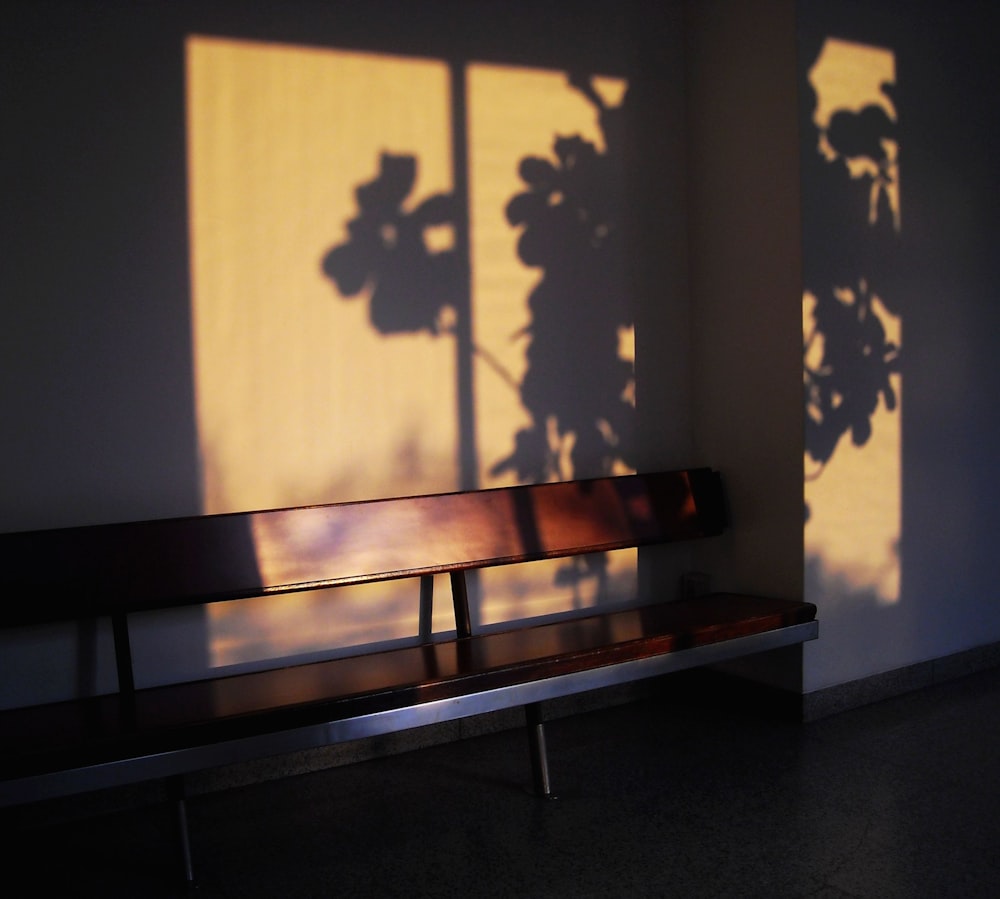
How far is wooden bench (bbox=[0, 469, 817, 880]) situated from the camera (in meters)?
2.08

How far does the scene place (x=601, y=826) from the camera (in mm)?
2480

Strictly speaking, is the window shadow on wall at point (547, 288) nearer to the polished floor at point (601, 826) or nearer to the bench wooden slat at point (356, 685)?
the bench wooden slat at point (356, 685)

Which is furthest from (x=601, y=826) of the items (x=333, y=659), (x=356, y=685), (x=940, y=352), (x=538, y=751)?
(x=940, y=352)

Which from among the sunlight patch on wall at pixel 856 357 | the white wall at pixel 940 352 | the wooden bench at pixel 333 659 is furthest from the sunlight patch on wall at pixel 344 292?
the white wall at pixel 940 352

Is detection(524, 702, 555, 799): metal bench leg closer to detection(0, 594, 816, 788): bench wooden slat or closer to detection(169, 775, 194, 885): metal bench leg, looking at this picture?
detection(0, 594, 816, 788): bench wooden slat

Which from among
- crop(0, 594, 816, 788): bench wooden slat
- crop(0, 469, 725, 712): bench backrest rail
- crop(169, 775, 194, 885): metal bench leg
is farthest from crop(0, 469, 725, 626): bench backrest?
crop(169, 775, 194, 885): metal bench leg

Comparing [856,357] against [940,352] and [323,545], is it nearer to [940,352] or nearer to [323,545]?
[940,352]

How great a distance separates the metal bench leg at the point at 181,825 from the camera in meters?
2.25

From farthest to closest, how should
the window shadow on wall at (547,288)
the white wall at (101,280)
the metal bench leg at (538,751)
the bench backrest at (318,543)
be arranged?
1. the window shadow on wall at (547,288)
2. the metal bench leg at (538,751)
3. the white wall at (101,280)
4. the bench backrest at (318,543)

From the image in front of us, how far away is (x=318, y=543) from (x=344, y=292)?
756 millimetres

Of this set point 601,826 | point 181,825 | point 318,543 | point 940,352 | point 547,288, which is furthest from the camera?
point 940,352

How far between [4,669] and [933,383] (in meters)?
3.08

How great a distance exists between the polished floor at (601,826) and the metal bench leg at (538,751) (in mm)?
52

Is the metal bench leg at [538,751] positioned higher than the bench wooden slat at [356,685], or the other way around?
the bench wooden slat at [356,685]
